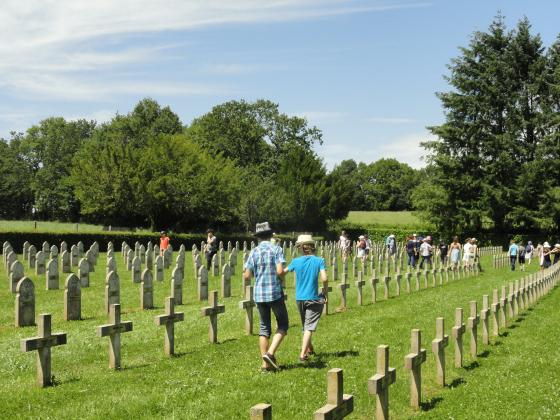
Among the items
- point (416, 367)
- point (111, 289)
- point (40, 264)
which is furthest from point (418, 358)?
point (40, 264)

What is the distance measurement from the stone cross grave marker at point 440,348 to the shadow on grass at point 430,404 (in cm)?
69

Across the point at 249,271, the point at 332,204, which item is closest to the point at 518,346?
the point at 249,271

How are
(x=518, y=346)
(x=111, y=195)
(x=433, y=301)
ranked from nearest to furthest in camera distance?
(x=518, y=346) → (x=433, y=301) → (x=111, y=195)

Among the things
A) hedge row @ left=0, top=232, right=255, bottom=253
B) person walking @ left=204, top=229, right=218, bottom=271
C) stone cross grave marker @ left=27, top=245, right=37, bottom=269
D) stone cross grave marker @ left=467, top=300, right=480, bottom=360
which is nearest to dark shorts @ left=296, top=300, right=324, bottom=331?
stone cross grave marker @ left=467, top=300, right=480, bottom=360

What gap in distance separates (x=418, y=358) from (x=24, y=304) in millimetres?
9069

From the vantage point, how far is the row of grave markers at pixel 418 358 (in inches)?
200

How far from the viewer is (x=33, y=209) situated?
10069cm

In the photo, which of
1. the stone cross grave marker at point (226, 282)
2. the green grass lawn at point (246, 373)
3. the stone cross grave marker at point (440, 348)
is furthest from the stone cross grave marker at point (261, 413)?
the stone cross grave marker at point (226, 282)

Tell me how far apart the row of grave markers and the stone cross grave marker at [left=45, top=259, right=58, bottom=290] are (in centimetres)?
1308

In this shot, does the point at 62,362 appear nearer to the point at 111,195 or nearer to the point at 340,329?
the point at 340,329

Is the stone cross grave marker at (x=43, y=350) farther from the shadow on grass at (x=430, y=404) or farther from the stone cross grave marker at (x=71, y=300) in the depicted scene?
the stone cross grave marker at (x=71, y=300)

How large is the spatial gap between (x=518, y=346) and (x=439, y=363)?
4877 millimetres

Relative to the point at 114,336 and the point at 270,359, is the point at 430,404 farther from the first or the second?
the point at 114,336

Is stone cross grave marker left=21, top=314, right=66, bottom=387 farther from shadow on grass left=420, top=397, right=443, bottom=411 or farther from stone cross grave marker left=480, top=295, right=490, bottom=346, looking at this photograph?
stone cross grave marker left=480, top=295, right=490, bottom=346
